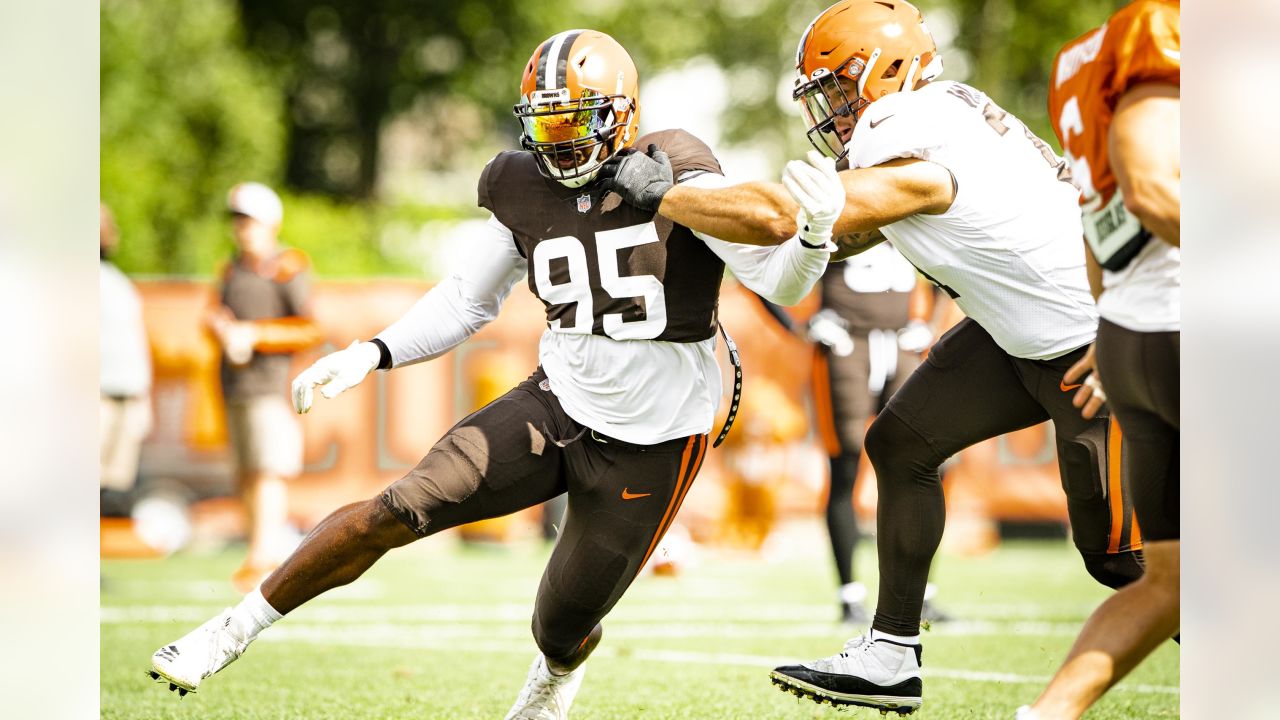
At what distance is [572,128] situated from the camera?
3.21 m

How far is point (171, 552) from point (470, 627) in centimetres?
383

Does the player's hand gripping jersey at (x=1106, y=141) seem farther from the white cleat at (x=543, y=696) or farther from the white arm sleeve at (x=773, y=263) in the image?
the white cleat at (x=543, y=696)

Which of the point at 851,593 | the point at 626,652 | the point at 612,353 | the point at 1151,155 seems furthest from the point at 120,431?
the point at 1151,155

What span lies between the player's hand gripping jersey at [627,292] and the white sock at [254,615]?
74 cm

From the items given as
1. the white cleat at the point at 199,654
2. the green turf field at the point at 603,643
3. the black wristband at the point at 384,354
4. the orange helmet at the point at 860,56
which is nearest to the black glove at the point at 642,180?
the orange helmet at the point at 860,56

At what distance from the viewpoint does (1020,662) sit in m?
4.81

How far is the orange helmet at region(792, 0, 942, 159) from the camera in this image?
10.9 ft

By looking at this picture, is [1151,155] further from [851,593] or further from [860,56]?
[851,593]

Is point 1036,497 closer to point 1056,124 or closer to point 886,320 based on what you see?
point 886,320

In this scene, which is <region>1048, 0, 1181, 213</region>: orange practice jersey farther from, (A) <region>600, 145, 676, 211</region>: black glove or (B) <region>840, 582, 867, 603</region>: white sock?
(B) <region>840, 582, 867, 603</region>: white sock

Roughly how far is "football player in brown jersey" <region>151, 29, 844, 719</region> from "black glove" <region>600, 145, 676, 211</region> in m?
0.08

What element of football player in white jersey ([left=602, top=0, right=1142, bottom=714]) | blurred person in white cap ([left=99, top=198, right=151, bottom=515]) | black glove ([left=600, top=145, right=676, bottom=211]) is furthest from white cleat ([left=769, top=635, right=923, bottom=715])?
blurred person in white cap ([left=99, top=198, right=151, bottom=515])

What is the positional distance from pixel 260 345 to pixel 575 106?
4.33m

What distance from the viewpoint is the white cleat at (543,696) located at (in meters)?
3.58
